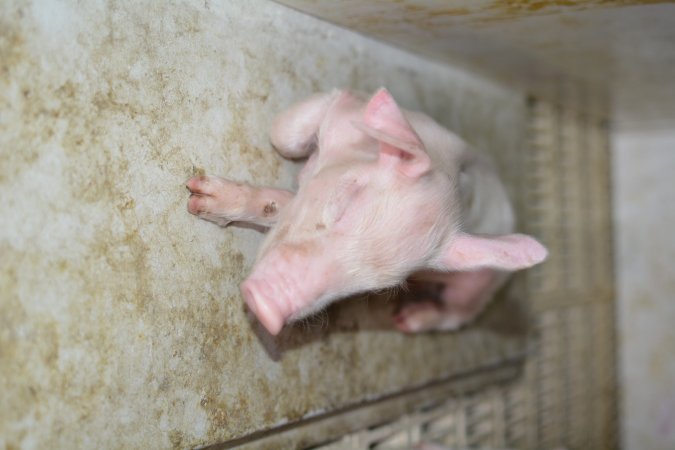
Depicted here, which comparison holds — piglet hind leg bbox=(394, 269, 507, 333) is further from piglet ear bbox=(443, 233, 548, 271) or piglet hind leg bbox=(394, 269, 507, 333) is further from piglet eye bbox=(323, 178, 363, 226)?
piglet eye bbox=(323, 178, 363, 226)

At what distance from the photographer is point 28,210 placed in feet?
5.03

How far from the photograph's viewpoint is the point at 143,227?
70.4 inches

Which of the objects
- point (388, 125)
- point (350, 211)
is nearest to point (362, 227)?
point (350, 211)

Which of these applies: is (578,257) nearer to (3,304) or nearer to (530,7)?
(530,7)

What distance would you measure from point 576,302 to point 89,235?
10.1 ft

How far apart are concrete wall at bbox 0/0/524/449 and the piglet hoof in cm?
3

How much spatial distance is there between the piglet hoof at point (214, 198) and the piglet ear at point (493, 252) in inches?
24.7

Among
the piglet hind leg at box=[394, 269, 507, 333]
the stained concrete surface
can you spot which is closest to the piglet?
the stained concrete surface

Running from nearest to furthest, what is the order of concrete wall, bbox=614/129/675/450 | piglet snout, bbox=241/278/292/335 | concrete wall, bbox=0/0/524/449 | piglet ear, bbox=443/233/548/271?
1. concrete wall, bbox=0/0/524/449
2. piglet snout, bbox=241/278/292/335
3. piglet ear, bbox=443/233/548/271
4. concrete wall, bbox=614/129/675/450

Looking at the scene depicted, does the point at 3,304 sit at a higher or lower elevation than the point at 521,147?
lower

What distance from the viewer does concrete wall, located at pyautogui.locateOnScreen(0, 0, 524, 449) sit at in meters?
1.54

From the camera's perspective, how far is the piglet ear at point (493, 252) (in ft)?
6.85

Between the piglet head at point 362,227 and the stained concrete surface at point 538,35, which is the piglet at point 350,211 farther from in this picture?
the stained concrete surface at point 538,35

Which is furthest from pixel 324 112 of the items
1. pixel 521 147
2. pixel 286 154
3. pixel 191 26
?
pixel 521 147
